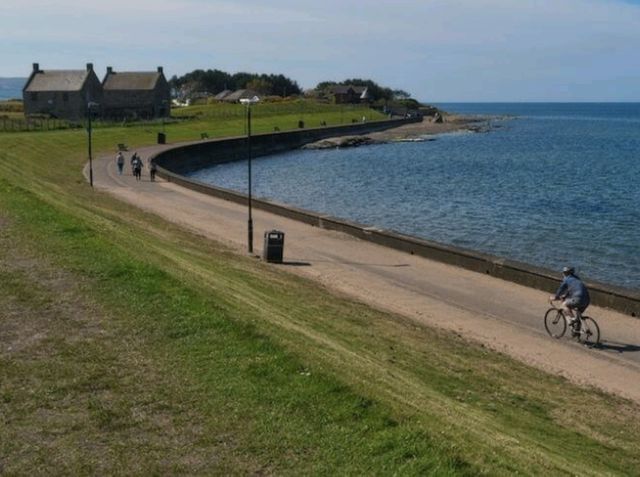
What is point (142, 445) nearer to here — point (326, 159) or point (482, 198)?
point (482, 198)

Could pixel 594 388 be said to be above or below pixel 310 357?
below

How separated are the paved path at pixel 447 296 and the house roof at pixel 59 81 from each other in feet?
212

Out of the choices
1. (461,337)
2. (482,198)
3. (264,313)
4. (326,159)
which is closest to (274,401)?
(264,313)

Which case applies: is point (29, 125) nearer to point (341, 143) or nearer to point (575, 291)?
point (341, 143)

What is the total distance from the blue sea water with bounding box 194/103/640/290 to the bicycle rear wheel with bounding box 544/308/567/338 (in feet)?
27.9

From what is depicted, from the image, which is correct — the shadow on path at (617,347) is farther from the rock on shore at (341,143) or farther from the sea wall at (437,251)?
the rock on shore at (341,143)

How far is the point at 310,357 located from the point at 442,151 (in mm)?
84919

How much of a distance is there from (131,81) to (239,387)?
99.0m

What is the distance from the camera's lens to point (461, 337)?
16.6 m

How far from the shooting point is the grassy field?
25.7 feet

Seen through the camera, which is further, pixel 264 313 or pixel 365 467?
pixel 264 313

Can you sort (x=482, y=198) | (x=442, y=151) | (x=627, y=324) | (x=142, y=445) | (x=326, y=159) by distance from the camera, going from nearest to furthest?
1. (x=142, y=445)
2. (x=627, y=324)
3. (x=482, y=198)
4. (x=326, y=159)
5. (x=442, y=151)

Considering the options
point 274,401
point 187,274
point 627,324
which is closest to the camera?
point 274,401

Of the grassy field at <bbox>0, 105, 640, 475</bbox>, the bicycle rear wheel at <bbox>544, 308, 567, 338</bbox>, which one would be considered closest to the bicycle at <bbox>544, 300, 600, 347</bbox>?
the bicycle rear wheel at <bbox>544, 308, 567, 338</bbox>
